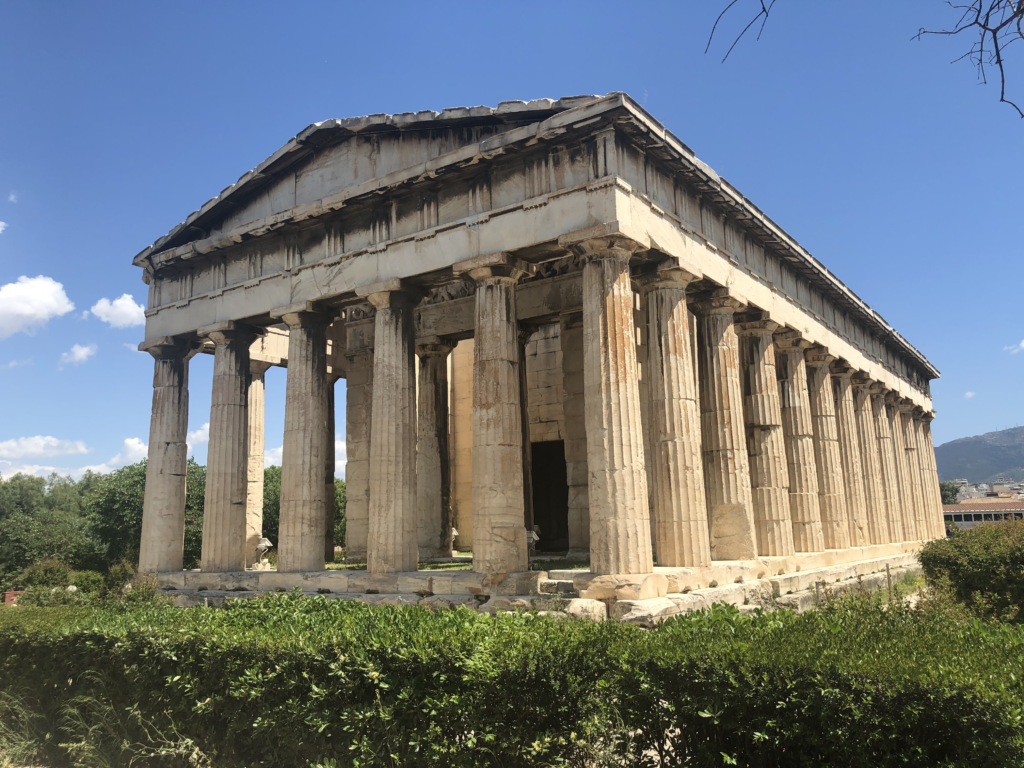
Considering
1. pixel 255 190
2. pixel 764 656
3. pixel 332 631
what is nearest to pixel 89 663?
pixel 332 631

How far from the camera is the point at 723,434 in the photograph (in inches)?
653

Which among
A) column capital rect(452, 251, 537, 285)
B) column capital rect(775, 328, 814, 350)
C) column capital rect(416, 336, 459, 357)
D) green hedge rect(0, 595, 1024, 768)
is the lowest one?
green hedge rect(0, 595, 1024, 768)

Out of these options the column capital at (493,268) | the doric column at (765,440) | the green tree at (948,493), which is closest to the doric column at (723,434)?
the doric column at (765,440)

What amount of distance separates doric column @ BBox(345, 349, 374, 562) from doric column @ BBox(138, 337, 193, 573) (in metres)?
→ 4.30

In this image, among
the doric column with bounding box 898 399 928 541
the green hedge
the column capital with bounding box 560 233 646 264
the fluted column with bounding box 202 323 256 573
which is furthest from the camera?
the doric column with bounding box 898 399 928 541

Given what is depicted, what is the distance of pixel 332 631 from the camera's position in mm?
7203

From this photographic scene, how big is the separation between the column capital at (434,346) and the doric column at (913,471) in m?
20.1

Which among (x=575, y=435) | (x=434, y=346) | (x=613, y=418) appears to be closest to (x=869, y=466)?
(x=575, y=435)

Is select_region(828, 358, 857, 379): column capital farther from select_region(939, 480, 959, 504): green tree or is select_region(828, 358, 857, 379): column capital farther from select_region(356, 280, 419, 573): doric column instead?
select_region(939, 480, 959, 504): green tree

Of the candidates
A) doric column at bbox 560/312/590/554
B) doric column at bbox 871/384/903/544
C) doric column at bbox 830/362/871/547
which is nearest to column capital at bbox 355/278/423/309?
doric column at bbox 560/312/590/554

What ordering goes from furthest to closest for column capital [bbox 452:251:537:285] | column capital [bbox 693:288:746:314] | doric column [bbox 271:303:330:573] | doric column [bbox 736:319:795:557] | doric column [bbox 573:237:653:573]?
doric column [bbox 736:319:795:557] → doric column [bbox 271:303:330:573] → column capital [bbox 693:288:746:314] → column capital [bbox 452:251:537:285] → doric column [bbox 573:237:653:573]

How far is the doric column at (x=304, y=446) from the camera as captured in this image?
17031 mm

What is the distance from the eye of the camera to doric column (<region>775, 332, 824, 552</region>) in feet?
65.8

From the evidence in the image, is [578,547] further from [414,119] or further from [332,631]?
[332,631]
